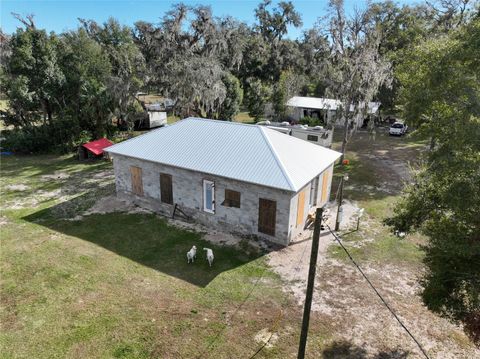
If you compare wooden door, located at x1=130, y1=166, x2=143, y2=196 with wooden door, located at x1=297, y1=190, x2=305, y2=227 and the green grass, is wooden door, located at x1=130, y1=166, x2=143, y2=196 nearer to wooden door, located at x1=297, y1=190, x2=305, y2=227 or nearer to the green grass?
wooden door, located at x1=297, y1=190, x2=305, y2=227

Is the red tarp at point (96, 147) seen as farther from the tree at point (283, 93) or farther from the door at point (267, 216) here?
the tree at point (283, 93)

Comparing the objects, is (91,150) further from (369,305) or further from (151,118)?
(369,305)

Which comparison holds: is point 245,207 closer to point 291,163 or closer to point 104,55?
point 291,163

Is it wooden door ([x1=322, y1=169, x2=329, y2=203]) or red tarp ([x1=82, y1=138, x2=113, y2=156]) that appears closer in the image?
wooden door ([x1=322, y1=169, x2=329, y2=203])


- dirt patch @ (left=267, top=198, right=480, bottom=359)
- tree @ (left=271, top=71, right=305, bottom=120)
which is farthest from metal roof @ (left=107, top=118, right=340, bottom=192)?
tree @ (left=271, top=71, right=305, bottom=120)

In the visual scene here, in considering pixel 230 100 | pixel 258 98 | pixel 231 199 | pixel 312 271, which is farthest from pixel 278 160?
pixel 258 98

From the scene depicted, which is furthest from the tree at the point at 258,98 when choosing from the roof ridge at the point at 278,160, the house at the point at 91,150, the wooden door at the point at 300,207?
the wooden door at the point at 300,207
